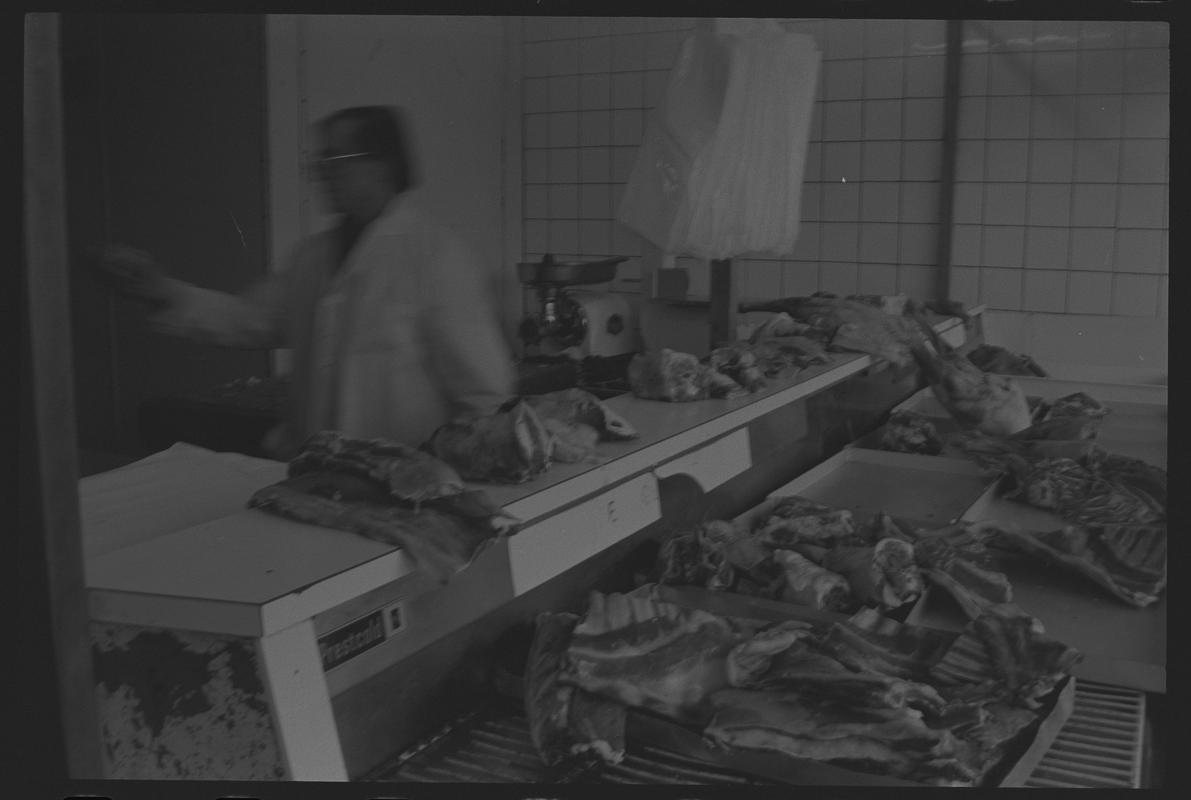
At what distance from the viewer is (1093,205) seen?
2393 millimetres

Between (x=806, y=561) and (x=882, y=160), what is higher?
(x=882, y=160)

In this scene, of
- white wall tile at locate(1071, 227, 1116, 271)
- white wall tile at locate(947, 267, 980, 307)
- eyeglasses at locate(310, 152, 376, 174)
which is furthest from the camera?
white wall tile at locate(947, 267, 980, 307)

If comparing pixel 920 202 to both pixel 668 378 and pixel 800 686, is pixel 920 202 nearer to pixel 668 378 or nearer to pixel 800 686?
→ pixel 668 378

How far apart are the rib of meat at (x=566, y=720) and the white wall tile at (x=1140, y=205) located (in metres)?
1.36

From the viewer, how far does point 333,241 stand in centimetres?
192

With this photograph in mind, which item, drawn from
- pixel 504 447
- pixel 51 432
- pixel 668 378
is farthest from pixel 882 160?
pixel 51 432

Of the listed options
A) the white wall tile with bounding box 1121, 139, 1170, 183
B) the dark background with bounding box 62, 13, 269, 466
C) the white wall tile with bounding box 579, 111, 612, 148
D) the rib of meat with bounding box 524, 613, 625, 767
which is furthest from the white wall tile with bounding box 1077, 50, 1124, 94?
the dark background with bounding box 62, 13, 269, 466

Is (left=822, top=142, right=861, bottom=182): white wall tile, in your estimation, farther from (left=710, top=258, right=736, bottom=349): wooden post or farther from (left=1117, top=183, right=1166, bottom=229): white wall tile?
(left=1117, top=183, right=1166, bottom=229): white wall tile

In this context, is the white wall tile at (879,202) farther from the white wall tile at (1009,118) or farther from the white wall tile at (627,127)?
the white wall tile at (627,127)

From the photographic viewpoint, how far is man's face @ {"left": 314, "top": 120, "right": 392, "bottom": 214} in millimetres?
1802

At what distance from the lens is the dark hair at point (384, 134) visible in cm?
180

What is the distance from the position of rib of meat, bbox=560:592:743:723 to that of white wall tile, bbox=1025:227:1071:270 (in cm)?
153

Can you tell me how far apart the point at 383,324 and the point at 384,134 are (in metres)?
0.33

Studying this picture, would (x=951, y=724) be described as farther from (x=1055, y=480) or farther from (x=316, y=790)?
(x=1055, y=480)
